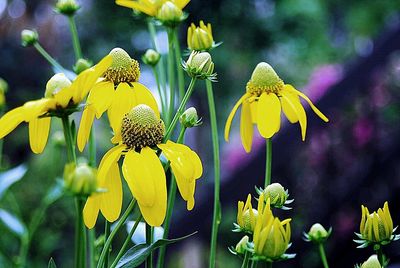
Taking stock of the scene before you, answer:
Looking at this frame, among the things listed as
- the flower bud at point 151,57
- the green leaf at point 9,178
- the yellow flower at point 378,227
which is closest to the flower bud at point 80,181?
the yellow flower at point 378,227

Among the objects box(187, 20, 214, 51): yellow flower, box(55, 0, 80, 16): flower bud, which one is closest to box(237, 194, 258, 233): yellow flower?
box(187, 20, 214, 51): yellow flower

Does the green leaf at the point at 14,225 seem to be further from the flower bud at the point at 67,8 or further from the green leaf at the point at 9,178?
the flower bud at the point at 67,8

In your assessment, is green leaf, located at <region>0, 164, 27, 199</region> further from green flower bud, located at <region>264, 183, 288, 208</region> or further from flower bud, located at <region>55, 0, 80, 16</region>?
green flower bud, located at <region>264, 183, 288, 208</region>

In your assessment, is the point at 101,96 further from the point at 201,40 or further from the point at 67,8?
the point at 67,8

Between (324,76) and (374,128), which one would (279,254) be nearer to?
(374,128)

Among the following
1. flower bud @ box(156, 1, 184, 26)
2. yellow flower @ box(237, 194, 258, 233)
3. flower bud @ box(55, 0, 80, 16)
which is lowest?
yellow flower @ box(237, 194, 258, 233)

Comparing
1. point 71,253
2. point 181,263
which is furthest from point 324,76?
point 71,253

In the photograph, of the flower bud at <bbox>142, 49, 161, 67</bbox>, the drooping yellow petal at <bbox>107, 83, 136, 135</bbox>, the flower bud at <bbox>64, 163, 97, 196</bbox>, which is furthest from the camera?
the flower bud at <bbox>142, 49, 161, 67</bbox>
